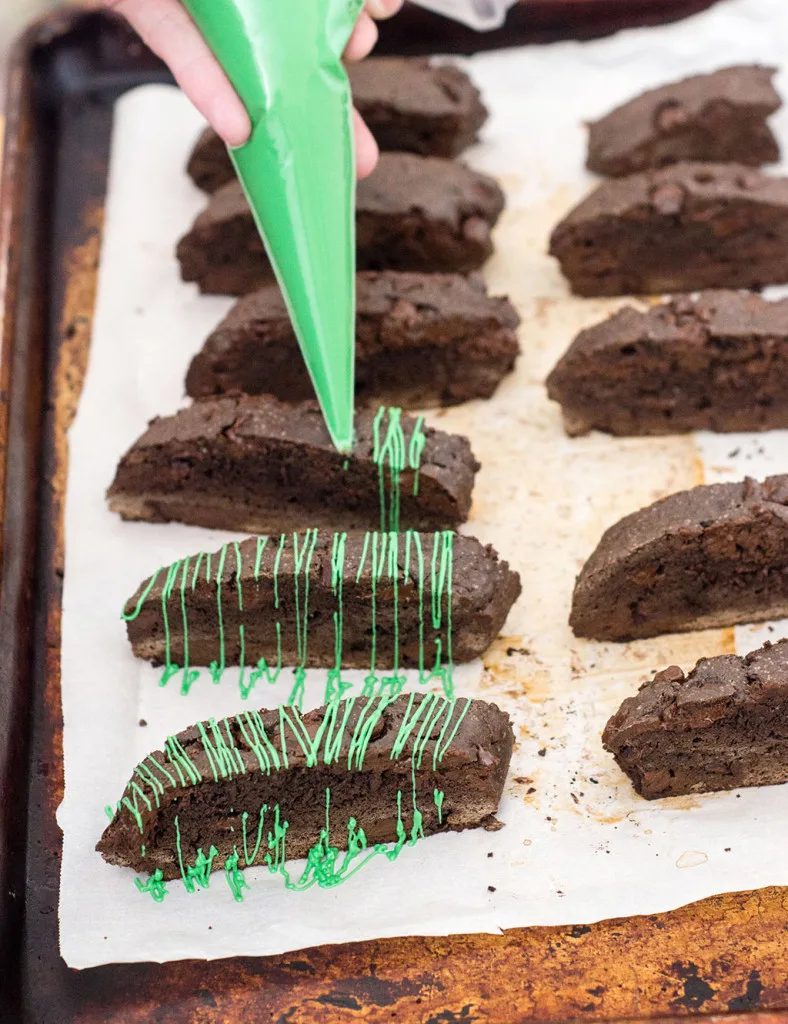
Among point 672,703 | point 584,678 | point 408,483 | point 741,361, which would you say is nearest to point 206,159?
point 408,483

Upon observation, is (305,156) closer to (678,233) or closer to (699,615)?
(678,233)

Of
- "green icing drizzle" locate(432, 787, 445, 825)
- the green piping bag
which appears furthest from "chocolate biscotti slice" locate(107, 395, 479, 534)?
"green icing drizzle" locate(432, 787, 445, 825)

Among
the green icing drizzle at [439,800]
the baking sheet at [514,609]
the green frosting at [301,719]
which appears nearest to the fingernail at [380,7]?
the baking sheet at [514,609]

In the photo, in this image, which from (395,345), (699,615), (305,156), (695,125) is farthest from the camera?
(695,125)

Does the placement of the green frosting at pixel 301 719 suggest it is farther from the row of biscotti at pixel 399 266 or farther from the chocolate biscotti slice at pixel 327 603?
the row of biscotti at pixel 399 266

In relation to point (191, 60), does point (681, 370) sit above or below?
below

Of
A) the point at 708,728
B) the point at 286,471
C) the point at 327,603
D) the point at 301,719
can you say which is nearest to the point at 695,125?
the point at 286,471
